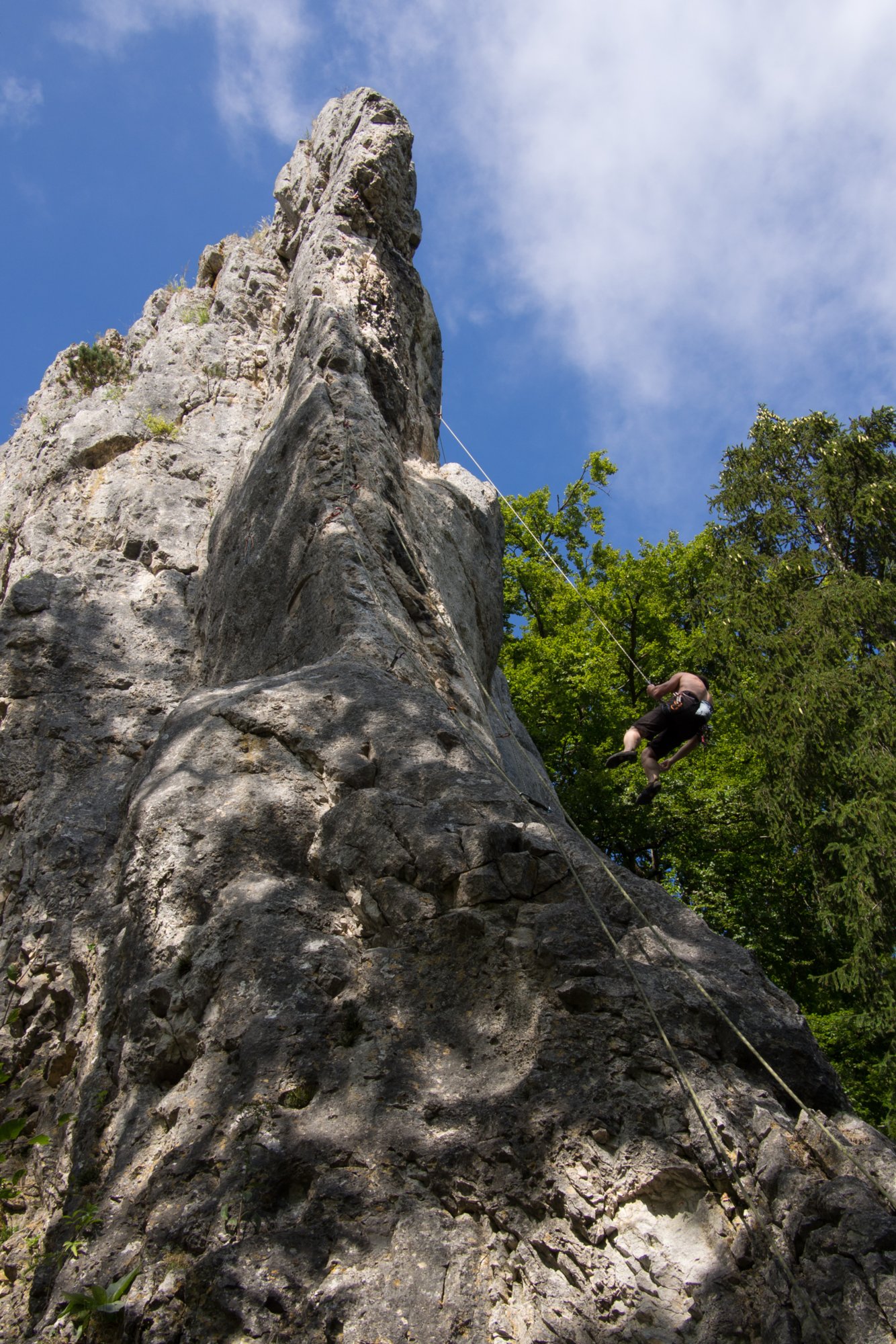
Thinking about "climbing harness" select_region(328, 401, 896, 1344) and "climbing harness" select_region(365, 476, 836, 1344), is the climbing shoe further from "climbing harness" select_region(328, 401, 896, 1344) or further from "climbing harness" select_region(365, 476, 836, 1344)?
"climbing harness" select_region(365, 476, 836, 1344)

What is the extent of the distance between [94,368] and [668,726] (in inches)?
327

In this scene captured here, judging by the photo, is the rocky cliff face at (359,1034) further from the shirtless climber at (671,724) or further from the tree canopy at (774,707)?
the tree canopy at (774,707)

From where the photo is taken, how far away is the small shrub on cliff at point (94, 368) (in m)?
12.4

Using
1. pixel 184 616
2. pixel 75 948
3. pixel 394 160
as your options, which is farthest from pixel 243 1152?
pixel 394 160

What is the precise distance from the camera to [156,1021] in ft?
14.1

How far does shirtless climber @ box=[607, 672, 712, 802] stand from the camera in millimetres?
8859

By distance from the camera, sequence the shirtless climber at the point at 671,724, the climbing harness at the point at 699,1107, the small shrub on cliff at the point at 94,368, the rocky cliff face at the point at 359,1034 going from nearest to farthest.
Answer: the climbing harness at the point at 699,1107
the rocky cliff face at the point at 359,1034
the shirtless climber at the point at 671,724
the small shrub on cliff at the point at 94,368

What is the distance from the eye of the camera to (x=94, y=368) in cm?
1245

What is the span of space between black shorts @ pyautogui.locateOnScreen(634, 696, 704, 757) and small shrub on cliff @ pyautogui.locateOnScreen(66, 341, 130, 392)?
7.69m

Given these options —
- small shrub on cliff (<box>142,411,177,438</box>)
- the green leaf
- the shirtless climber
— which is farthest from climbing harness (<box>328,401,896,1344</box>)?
small shrub on cliff (<box>142,411,177,438</box>)

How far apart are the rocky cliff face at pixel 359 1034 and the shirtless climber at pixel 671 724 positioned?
1921mm

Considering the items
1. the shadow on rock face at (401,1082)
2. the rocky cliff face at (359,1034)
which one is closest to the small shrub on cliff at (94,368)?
the rocky cliff face at (359,1034)

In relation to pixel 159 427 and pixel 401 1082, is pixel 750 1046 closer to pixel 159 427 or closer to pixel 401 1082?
pixel 401 1082

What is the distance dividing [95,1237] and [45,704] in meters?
4.62
